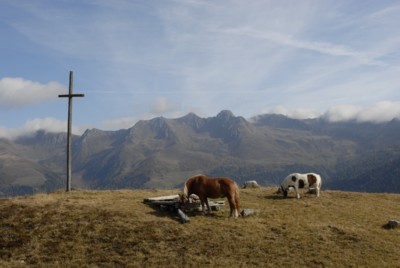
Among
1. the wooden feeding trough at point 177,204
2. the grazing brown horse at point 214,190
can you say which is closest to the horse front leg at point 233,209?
the grazing brown horse at point 214,190

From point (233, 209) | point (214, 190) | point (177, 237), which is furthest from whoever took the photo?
point (214, 190)

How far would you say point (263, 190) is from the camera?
3894cm

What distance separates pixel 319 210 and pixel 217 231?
10592 millimetres

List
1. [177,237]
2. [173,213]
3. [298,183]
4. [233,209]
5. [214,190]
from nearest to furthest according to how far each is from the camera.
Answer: [177,237], [233,209], [173,213], [214,190], [298,183]

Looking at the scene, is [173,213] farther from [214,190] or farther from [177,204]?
[214,190]

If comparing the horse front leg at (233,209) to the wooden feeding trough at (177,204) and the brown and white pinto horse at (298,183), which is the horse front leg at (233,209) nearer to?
the wooden feeding trough at (177,204)

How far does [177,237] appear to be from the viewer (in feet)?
73.7

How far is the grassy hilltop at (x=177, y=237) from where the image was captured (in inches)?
793

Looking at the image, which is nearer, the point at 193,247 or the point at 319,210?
the point at 193,247

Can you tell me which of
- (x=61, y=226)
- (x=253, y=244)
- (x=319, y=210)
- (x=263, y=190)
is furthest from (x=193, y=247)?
(x=263, y=190)

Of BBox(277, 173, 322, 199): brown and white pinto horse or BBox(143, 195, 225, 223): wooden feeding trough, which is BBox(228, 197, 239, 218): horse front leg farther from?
BBox(277, 173, 322, 199): brown and white pinto horse

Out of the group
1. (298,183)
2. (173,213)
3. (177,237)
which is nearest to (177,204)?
(173,213)

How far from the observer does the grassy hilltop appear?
2014cm

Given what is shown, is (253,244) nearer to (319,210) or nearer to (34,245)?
(319,210)
